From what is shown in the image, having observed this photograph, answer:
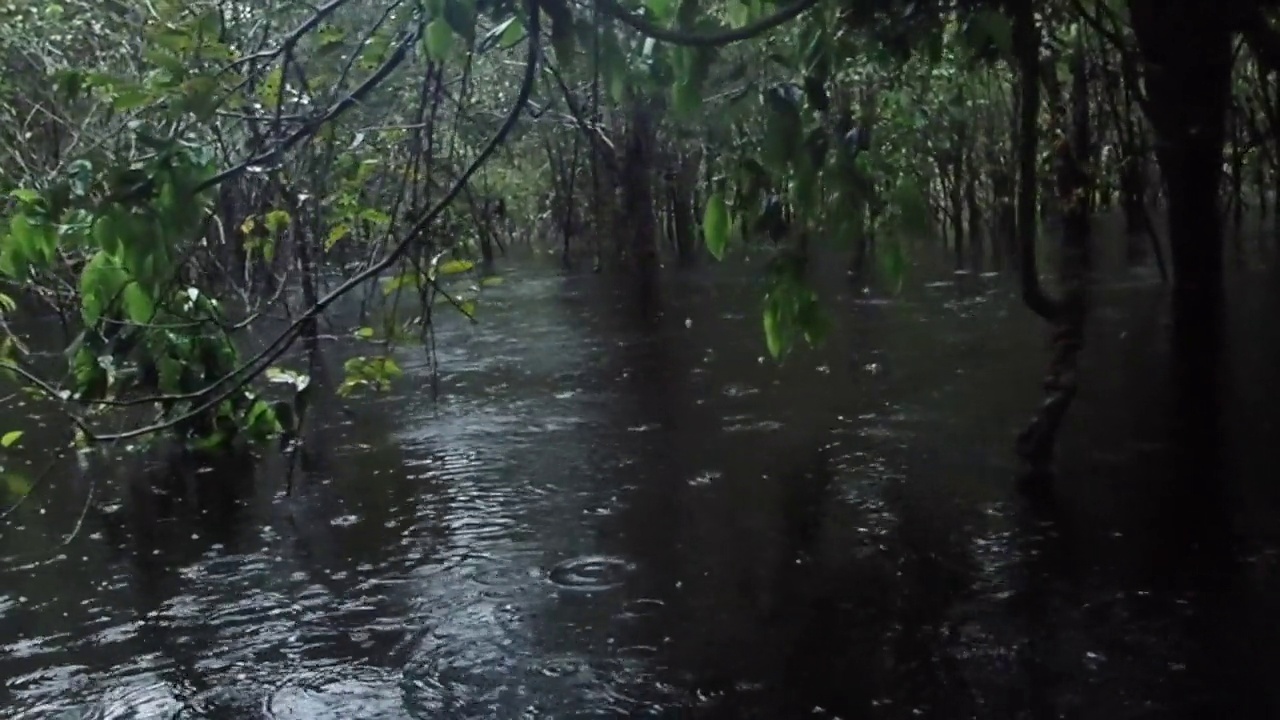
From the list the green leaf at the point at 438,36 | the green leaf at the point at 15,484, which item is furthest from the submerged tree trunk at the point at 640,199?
the green leaf at the point at 438,36

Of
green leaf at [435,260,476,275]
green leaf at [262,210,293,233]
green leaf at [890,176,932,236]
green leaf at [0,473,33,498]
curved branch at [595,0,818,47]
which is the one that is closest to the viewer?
green leaf at [890,176,932,236]

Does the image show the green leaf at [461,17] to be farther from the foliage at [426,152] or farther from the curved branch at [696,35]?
the curved branch at [696,35]

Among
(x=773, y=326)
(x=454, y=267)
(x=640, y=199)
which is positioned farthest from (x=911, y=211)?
(x=640, y=199)

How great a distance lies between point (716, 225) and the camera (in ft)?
9.46

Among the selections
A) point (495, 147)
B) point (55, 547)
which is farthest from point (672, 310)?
point (495, 147)

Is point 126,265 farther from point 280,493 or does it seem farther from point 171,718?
point 280,493

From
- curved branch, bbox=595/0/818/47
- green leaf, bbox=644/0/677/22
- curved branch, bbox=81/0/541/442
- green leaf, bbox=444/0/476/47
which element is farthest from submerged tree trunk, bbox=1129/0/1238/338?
green leaf, bbox=444/0/476/47

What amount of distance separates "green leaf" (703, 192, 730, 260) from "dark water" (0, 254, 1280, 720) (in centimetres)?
226

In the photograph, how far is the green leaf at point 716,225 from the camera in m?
2.88

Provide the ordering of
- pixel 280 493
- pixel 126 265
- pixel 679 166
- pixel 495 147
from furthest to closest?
pixel 679 166 < pixel 280 493 < pixel 495 147 < pixel 126 265

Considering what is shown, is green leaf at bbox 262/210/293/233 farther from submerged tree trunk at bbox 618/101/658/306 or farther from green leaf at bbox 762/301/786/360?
submerged tree trunk at bbox 618/101/658/306

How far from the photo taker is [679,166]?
2934 centimetres

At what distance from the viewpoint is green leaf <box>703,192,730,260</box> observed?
2879mm

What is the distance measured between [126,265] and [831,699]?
9.49ft
